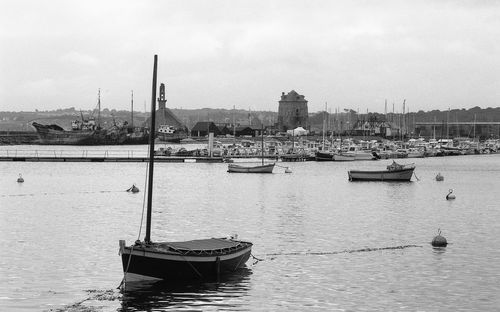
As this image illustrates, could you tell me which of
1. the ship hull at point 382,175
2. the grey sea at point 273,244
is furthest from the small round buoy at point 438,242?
the ship hull at point 382,175

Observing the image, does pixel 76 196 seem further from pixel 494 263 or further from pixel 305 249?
pixel 494 263

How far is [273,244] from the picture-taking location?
158 ft

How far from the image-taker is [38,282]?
1394 inches

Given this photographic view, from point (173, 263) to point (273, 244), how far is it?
15.4 m

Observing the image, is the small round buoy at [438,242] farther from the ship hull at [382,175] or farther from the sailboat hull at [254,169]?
the sailboat hull at [254,169]

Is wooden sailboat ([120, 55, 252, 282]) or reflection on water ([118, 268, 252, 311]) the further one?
wooden sailboat ([120, 55, 252, 282])

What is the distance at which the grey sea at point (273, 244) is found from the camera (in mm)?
32812

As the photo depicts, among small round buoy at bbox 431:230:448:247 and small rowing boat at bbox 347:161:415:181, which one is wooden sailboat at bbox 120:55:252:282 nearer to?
small round buoy at bbox 431:230:448:247

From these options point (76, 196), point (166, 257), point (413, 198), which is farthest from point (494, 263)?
point (76, 196)

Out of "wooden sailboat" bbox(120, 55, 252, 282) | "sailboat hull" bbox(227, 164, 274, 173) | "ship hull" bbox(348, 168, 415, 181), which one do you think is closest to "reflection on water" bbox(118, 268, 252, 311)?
"wooden sailboat" bbox(120, 55, 252, 282)

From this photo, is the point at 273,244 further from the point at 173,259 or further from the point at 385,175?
the point at 385,175

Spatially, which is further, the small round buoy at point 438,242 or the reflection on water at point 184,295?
the small round buoy at point 438,242

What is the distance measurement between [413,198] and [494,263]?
1774 inches

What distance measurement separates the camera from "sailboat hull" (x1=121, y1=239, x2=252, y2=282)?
1280 inches
